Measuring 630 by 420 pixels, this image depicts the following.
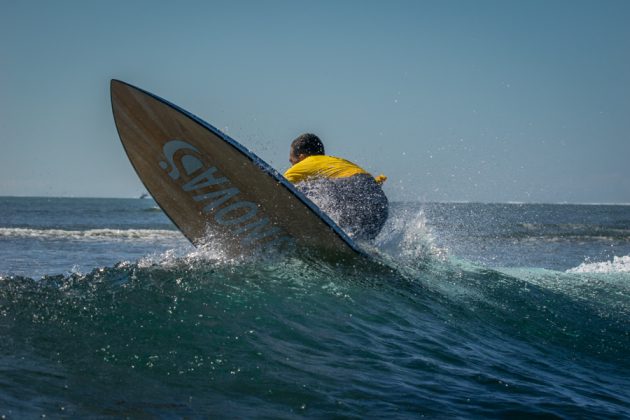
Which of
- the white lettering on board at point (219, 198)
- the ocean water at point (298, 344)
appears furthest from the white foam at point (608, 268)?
the white lettering on board at point (219, 198)

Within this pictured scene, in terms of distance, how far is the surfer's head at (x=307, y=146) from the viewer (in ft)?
21.0

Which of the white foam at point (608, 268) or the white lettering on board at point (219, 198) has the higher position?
the white lettering on board at point (219, 198)

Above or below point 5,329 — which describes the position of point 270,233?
above

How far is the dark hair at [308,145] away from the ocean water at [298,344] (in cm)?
115

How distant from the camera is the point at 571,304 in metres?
6.11

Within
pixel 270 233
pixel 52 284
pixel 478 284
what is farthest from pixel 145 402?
pixel 478 284

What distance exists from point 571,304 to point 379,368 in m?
3.53

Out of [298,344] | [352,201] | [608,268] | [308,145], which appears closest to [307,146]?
[308,145]

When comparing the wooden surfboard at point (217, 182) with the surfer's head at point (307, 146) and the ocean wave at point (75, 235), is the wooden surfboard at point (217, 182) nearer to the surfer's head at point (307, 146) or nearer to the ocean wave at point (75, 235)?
the surfer's head at point (307, 146)

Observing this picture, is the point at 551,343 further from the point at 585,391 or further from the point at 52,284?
the point at 52,284

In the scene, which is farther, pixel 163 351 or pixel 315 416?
pixel 163 351

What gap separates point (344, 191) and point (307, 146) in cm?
69

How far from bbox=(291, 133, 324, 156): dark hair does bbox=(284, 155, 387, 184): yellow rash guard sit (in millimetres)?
144

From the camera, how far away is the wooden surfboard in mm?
5211
